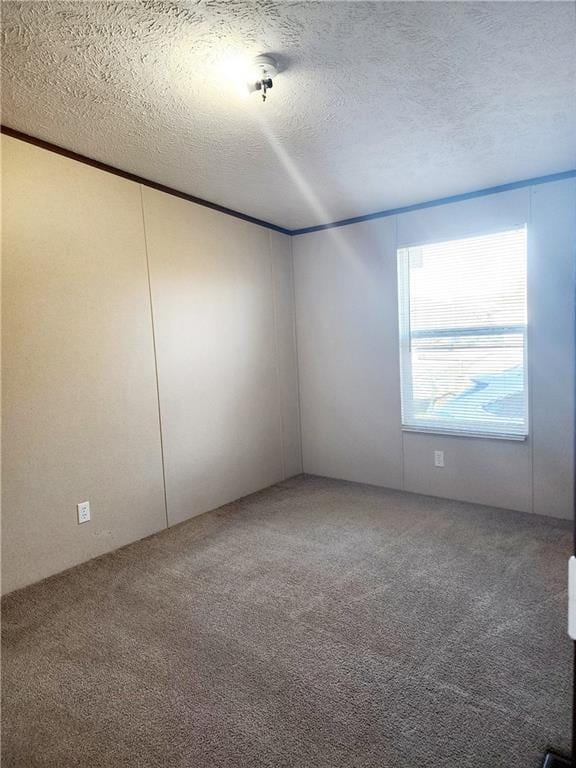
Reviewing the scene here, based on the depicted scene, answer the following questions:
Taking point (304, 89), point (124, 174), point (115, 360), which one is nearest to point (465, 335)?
point (304, 89)

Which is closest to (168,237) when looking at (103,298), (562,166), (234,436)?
(103,298)

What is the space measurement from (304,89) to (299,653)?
2.51m

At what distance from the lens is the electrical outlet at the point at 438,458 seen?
3.72m

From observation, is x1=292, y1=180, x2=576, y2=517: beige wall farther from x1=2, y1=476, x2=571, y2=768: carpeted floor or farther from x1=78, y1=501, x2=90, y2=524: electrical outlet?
x1=78, y1=501, x2=90, y2=524: electrical outlet

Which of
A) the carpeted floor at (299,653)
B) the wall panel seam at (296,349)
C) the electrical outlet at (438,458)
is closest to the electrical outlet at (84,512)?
the carpeted floor at (299,653)

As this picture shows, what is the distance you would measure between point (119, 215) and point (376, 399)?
8.25 feet

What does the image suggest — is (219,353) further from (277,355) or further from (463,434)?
(463,434)

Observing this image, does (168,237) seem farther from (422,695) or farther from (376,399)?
(422,695)

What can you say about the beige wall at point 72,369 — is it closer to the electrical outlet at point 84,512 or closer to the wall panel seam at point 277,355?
the electrical outlet at point 84,512

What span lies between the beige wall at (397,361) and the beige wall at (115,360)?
22.2 inches

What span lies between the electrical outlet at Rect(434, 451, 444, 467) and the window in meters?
0.19

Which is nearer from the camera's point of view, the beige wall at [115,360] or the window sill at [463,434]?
the beige wall at [115,360]

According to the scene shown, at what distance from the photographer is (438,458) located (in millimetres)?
3738

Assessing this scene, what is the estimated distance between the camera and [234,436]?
3.83m
